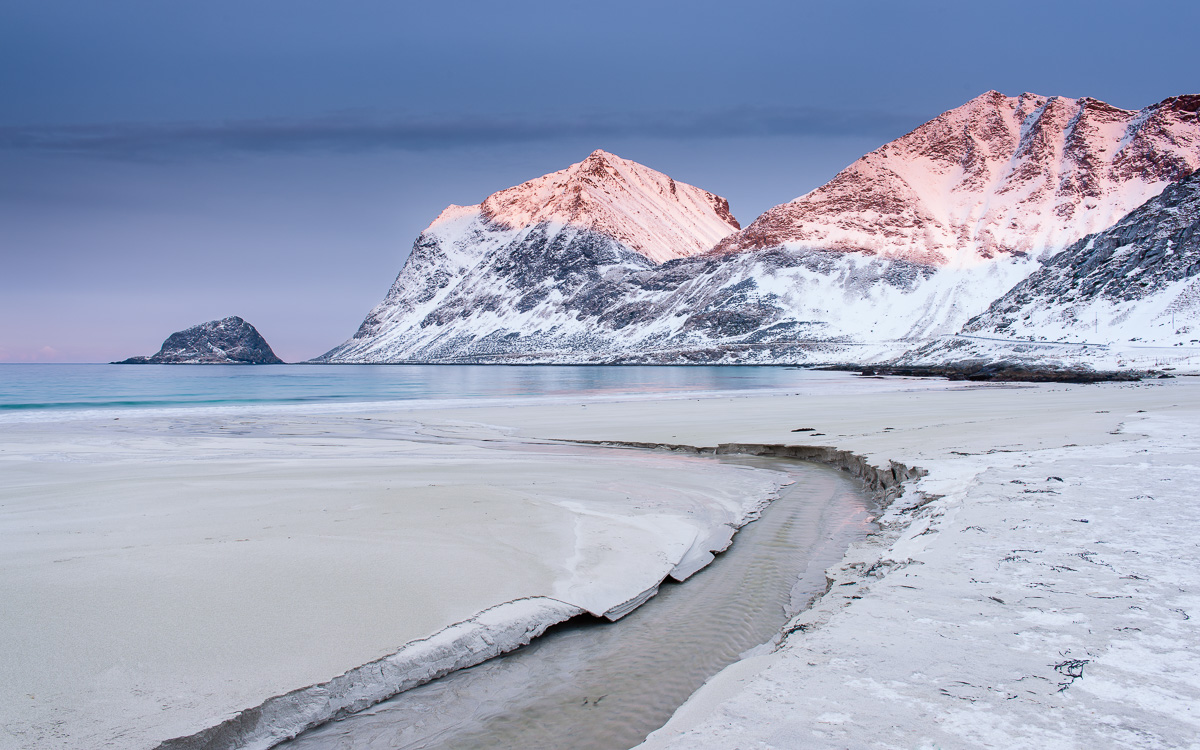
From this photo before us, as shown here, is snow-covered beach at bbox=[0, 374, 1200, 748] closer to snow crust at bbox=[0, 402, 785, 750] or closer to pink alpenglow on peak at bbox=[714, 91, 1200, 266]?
snow crust at bbox=[0, 402, 785, 750]

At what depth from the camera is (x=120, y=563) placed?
5.96 metres

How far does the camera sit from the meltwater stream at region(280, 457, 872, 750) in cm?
403

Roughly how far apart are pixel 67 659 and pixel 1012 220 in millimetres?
192504

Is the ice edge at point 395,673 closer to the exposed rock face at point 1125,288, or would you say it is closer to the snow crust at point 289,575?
the snow crust at point 289,575

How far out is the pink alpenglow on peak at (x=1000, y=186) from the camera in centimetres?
15438

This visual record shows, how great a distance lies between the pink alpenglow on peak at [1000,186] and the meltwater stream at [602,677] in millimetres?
166966

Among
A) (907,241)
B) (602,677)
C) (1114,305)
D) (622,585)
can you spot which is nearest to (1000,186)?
(907,241)

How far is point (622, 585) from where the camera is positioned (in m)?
6.17

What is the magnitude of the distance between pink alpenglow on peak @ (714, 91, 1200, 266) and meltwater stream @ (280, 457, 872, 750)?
548ft

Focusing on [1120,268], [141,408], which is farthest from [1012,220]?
[141,408]

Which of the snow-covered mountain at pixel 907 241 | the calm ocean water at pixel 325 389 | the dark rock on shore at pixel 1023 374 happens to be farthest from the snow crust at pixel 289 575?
the snow-covered mountain at pixel 907 241

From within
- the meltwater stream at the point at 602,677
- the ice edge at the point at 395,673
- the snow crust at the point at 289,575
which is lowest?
the meltwater stream at the point at 602,677

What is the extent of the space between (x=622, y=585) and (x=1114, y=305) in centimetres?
7731

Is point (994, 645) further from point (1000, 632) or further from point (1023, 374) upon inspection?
point (1023, 374)
